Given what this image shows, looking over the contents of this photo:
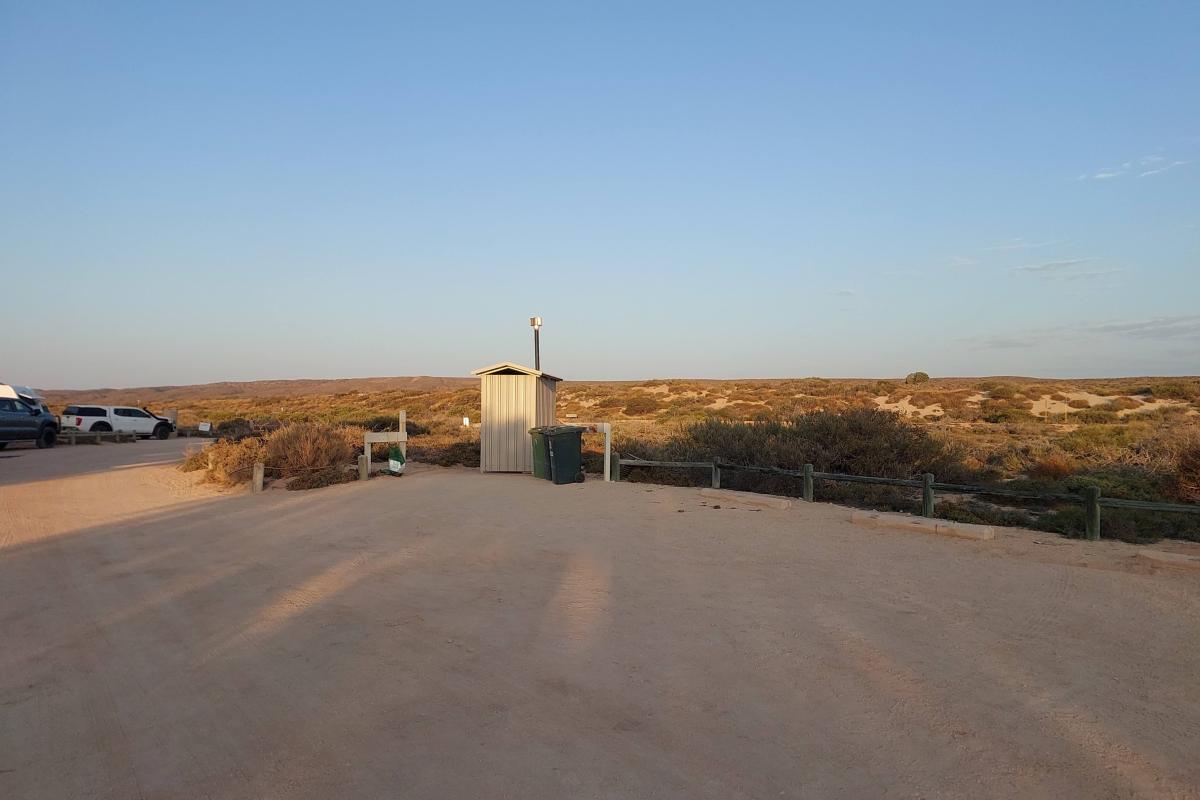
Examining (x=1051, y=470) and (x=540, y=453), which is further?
(x=540, y=453)

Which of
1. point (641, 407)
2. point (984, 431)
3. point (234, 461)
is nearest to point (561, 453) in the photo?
point (234, 461)

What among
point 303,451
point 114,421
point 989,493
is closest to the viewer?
point 989,493

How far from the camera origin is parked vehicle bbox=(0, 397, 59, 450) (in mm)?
25859

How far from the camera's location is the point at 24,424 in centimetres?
2670

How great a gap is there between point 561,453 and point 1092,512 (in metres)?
8.52

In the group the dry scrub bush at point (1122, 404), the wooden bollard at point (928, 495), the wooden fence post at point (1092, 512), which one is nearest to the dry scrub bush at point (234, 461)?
the wooden bollard at point (928, 495)

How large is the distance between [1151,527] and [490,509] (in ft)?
29.2

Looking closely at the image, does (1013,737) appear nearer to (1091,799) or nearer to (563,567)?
(1091,799)

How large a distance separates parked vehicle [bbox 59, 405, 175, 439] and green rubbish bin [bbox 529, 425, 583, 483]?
2699cm

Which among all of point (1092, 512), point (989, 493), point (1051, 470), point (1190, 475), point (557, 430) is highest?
point (557, 430)


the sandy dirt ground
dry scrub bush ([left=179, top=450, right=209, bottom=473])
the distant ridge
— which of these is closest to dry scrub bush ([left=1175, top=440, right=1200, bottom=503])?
the sandy dirt ground

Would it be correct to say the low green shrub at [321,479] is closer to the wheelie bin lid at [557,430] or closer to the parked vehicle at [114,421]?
the wheelie bin lid at [557,430]

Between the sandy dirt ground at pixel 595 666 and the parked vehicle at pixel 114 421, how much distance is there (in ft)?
87.5

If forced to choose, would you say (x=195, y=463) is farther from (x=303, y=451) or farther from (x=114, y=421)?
(x=114, y=421)
